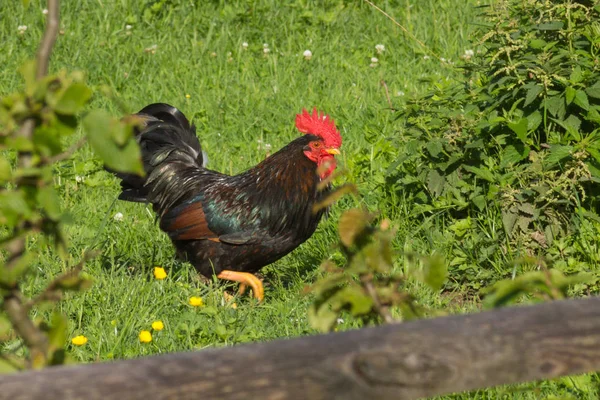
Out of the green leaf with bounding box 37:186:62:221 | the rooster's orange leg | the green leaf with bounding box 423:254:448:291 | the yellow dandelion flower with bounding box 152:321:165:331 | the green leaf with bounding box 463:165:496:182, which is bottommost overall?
the rooster's orange leg

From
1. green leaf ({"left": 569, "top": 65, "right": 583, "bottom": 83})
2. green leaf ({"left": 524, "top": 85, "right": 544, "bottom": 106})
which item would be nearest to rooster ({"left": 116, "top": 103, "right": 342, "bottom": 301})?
green leaf ({"left": 524, "top": 85, "right": 544, "bottom": 106})

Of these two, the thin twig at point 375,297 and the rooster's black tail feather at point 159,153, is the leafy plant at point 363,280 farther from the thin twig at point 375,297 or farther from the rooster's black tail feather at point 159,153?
the rooster's black tail feather at point 159,153

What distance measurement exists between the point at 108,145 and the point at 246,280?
11.0 feet

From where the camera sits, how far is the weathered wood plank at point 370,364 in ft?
4.84

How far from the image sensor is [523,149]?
471 cm

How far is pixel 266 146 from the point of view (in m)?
6.47

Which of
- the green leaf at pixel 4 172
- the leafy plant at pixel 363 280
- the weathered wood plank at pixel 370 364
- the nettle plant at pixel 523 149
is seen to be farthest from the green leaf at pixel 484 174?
the green leaf at pixel 4 172

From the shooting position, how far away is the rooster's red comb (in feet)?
15.9

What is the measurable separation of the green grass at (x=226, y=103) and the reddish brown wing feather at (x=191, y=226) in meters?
0.19

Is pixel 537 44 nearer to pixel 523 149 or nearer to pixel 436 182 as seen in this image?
pixel 523 149

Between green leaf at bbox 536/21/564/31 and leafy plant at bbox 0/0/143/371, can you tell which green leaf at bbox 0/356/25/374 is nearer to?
leafy plant at bbox 0/0/143/371

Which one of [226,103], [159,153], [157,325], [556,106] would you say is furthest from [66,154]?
[226,103]

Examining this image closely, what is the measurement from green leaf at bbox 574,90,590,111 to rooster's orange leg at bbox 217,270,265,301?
6.12 feet

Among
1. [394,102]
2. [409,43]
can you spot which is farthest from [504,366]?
[409,43]
